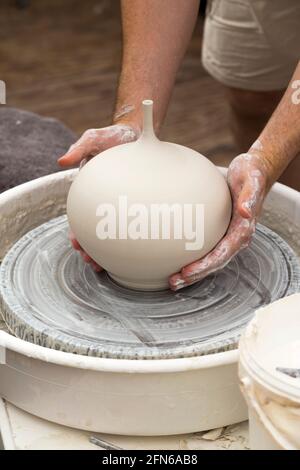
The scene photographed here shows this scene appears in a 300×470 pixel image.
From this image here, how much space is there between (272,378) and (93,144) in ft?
2.04

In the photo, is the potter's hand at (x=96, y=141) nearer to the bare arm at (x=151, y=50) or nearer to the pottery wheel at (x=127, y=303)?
the bare arm at (x=151, y=50)

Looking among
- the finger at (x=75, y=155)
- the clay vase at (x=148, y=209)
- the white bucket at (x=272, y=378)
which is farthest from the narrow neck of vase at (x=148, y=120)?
the white bucket at (x=272, y=378)

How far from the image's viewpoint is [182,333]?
1.13 m

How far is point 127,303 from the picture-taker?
121cm

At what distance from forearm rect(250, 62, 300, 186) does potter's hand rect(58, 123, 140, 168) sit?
24 cm

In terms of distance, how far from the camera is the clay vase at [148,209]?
1.16 m

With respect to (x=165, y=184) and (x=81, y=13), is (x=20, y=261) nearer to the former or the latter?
(x=165, y=184)

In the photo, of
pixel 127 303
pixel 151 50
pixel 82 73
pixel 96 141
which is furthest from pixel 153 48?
pixel 82 73

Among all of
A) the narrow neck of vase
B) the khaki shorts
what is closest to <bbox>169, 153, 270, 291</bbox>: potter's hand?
the narrow neck of vase

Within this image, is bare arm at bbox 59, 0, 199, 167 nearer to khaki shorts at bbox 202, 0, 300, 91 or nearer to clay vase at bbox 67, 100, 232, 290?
clay vase at bbox 67, 100, 232, 290

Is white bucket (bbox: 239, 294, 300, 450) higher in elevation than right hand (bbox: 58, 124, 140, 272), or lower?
higher

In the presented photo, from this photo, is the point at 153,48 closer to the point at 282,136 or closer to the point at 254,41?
the point at 282,136

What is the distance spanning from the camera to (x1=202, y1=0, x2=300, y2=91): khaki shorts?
1828 millimetres
